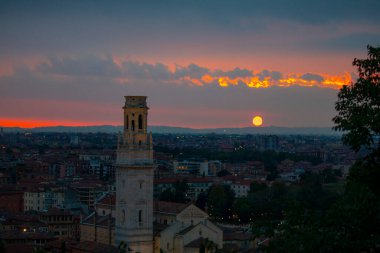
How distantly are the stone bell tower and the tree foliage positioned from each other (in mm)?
23342

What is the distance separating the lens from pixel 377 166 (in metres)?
13.3

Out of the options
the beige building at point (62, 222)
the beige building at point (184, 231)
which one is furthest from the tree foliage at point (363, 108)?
the beige building at point (62, 222)

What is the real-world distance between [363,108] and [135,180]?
23993 mm

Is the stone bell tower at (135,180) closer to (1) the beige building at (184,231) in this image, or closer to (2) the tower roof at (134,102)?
(2) the tower roof at (134,102)

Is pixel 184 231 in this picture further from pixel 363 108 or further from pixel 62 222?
pixel 363 108

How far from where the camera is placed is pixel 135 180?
121 feet

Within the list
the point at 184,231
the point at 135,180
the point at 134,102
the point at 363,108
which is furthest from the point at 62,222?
the point at 363,108

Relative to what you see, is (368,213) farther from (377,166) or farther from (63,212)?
(63,212)

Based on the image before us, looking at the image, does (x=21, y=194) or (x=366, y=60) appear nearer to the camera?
(x=366, y=60)

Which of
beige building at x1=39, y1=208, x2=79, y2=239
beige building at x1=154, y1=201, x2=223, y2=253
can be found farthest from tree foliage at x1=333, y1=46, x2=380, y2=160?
beige building at x1=39, y1=208, x2=79, y2=239

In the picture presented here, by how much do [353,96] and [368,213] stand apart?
1.74m

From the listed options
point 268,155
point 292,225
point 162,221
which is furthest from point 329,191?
point 268,155

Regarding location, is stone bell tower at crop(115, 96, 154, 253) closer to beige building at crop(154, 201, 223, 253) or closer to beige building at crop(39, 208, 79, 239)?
beige building at crop(154, 201, 223, 253)

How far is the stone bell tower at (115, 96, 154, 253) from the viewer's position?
3653cm
